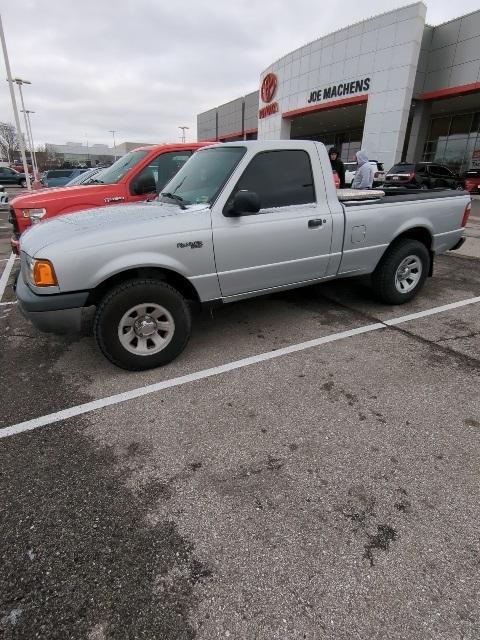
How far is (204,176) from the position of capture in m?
3.86

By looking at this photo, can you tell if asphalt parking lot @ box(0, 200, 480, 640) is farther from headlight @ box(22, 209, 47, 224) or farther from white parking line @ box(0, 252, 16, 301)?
white parking line @ box(0, 252, 16, 301)

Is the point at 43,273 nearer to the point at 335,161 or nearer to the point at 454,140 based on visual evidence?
the point at 335,161

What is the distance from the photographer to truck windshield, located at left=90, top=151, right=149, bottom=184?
19.7 feet

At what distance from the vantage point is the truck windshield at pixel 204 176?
361 centimetres

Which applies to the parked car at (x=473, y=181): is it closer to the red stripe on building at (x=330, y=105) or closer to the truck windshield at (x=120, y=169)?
the red stripe on building at (x=330, y=105)

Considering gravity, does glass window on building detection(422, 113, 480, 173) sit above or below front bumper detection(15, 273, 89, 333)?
above

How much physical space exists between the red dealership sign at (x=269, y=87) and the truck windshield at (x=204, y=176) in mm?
32017

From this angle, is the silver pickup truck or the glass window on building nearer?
the silver pickup truck

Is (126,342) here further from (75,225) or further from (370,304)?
(370,304)

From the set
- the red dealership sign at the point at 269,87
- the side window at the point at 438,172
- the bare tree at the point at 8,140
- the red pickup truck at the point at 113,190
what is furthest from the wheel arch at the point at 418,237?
the bare tree at the point at 8,140

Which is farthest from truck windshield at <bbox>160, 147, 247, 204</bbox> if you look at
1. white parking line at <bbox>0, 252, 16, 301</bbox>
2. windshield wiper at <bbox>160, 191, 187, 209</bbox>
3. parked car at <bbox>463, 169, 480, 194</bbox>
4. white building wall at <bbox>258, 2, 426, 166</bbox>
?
parked car at <bbox>463, 169, 480, 194</bbox>

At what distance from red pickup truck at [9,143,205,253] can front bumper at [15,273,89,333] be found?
9.60ft

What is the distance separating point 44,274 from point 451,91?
1061 inches

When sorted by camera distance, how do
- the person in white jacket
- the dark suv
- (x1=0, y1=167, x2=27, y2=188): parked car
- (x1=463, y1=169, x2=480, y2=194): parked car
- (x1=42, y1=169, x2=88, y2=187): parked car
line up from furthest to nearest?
(x1=0, y1=167, x2=27, y2=188): parked car, (x1=463, y1=169, x2=480, y2=194): parked car, the dark suv, (x1=42, y1=169, x2=88, y2=187): parked car, the person in white jacket
